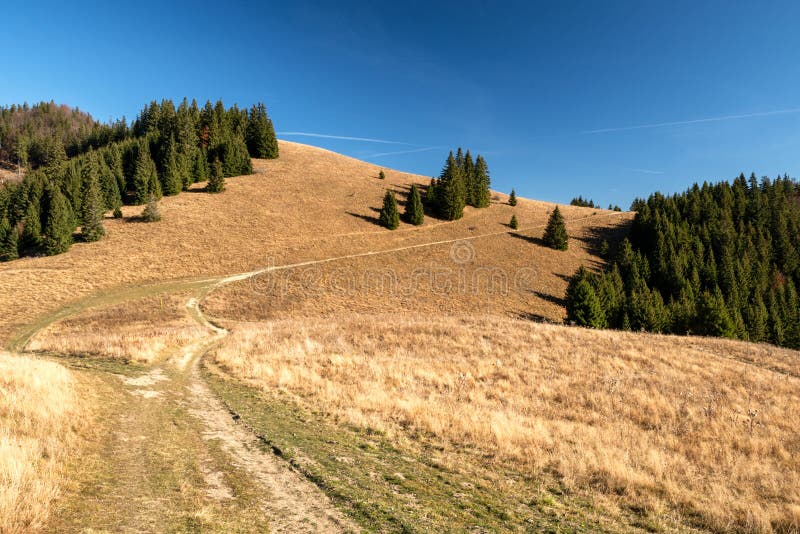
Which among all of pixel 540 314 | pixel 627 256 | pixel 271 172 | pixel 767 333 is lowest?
pixel 767 333

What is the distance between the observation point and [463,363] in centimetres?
1750

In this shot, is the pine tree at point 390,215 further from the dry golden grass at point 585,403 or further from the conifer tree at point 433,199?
the dry golden grass at point 585,403

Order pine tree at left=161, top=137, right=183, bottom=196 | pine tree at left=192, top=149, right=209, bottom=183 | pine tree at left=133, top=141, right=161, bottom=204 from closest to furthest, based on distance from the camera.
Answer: pine tree at left=133, top=141, right=161, bottom=204 → pine tree at left=161, top=137, right=183, bottom=196 → pine tree at left=192, top=149, right=209, bottom=183

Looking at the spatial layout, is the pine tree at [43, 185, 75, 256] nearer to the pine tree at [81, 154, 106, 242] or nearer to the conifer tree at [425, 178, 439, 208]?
the pine tree at [81, 154, 106, 242]

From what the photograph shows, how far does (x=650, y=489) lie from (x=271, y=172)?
287 ft

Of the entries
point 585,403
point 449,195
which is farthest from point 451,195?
point 585,403

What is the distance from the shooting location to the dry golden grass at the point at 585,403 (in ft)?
23.8

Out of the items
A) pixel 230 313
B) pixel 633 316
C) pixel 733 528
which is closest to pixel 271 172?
pixel 230 313

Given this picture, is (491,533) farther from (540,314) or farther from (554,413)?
(540,314)

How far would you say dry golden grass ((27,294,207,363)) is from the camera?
1723 centimetres

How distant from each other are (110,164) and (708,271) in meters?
120

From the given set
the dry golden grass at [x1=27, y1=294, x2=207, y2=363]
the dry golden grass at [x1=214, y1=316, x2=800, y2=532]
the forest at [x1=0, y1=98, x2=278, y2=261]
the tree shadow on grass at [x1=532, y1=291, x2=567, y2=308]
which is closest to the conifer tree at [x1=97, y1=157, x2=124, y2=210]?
the forest at [x1=0, y1=98, x2=278, y2=261]

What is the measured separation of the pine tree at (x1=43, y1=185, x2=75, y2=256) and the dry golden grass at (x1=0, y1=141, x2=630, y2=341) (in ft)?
5.10

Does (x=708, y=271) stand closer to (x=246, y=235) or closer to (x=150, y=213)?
(x=246, y=235)
